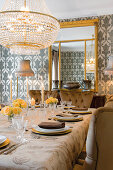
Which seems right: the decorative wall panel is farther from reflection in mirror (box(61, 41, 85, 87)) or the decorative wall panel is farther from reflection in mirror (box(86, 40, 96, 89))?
reflection in mirror (box(86, 40, 96, 89))

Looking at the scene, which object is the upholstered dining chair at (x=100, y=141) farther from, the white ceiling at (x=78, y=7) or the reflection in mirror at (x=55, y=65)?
the reflection in mirror at (x=55, y=65)

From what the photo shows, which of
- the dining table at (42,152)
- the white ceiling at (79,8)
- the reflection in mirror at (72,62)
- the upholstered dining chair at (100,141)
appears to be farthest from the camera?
the reflection in mirror at (72,62)

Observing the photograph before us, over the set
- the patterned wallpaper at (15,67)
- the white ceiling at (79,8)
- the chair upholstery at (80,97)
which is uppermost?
the white ceiling at (79,8)

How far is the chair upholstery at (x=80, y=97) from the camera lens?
3.30 meters

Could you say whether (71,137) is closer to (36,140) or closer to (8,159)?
(36,140)

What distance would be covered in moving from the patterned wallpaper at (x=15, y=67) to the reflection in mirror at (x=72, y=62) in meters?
0.52

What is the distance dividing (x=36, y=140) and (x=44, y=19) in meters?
1.61

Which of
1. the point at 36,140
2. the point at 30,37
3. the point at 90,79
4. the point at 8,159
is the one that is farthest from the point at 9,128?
the point at 90,79

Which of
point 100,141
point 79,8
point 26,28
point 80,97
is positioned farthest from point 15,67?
point 100,141

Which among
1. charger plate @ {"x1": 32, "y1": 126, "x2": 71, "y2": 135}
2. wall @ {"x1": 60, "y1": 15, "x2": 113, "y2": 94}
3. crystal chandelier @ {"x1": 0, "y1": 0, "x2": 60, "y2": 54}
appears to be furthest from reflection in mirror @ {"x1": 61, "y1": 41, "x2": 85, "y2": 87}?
charger plate @ {"x1": 32, "y1": 126, "x2": 71, "y2": 135}

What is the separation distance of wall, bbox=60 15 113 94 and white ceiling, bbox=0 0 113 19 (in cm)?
19

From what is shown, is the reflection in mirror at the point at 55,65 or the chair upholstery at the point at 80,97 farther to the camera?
the reflection in mirror at the point at 55,65

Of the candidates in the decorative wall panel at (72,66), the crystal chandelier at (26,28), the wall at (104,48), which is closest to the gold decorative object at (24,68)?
the decorative wall panel at (72,66)

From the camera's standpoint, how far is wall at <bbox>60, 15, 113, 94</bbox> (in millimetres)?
4863
